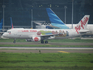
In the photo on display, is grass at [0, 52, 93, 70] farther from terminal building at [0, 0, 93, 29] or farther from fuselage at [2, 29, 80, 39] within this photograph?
terminal building at [0, 0, 93, 29]

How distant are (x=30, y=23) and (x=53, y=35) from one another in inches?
2103

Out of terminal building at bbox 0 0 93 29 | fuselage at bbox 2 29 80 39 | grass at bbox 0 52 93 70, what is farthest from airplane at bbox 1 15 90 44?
terminal building at bbox 0 0 93 29

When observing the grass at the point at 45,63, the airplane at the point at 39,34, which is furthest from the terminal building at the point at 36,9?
the grass at the point at 45,63

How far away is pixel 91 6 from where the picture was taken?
306ft

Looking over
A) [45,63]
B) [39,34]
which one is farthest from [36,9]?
[45,63]

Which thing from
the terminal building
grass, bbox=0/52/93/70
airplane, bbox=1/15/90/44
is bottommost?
grass, bbox=0/52/93/70

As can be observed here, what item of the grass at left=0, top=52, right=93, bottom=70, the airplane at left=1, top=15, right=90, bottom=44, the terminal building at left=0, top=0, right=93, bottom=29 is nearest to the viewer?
the grass at left=0, top=52, right=93, bottom=70

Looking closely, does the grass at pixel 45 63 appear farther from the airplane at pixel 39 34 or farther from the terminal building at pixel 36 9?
the terminal building at pixel 36 9

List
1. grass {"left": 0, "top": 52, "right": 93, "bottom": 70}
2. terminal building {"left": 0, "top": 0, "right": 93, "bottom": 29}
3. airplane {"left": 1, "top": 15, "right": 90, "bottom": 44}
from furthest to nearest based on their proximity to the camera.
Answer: terminal building {"left": 0, "top": 0, "right": 93, "bottom": 29} < airplane {"left": 1, "top": 15, "right": 90, "bottom": 44} < grass {"left": 0, "top": 52, "right": 93, "bottom": 70}

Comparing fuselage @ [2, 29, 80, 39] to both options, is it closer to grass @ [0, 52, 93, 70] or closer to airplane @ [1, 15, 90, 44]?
airplane @ [1, 15, 90, 44]

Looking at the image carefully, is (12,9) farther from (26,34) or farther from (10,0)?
(26,34)

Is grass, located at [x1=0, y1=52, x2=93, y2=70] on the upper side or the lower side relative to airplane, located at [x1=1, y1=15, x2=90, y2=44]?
lower

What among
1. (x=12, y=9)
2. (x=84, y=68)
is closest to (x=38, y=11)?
(x=12, y=9)

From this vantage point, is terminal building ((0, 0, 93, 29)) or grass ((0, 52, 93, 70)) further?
terminal building ((0, 0, 93, 29))
